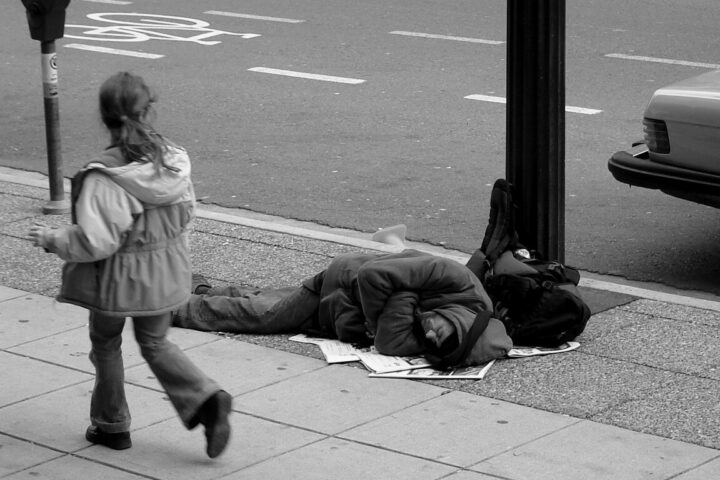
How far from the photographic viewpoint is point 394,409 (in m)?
5.37

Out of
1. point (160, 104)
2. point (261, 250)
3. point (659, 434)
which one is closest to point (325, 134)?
point (160, 104)

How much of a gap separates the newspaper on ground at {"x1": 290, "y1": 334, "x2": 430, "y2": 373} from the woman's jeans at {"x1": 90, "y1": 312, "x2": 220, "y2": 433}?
105 cm

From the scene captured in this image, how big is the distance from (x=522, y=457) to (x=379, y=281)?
1.23 m

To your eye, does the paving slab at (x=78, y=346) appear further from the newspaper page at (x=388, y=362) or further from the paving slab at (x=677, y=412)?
the paving slab at (x=677, y=412)

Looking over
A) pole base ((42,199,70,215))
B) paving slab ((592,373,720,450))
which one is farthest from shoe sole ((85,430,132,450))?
pole base ((42,199,70,215))

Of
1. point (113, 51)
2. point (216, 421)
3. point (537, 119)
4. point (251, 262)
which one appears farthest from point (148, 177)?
point (113, 51)

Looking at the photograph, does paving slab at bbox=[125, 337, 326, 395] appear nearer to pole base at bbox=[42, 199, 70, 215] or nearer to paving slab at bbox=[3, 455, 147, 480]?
paving slab at bbox=[3, 455, 147, 480]

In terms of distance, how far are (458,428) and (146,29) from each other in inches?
443

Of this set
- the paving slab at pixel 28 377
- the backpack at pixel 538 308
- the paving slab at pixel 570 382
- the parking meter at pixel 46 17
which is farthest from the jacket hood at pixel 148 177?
the parking meter at pixel 46 17

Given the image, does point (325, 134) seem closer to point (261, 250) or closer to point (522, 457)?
point (261, 250)

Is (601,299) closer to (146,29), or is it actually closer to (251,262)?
(251,262)

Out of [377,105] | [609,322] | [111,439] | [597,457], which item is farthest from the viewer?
[377,105]

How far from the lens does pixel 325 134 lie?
10844 millimetres

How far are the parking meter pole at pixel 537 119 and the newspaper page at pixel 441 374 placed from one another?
1.04 meters
